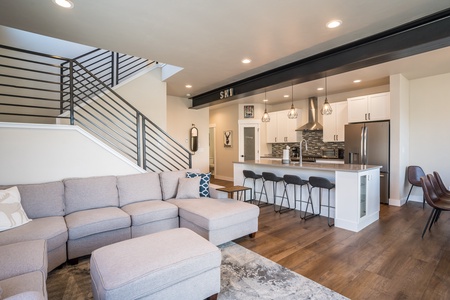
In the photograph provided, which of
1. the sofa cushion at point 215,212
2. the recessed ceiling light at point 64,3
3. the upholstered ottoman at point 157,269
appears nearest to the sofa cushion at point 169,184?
the sofa cushion at point 215,212

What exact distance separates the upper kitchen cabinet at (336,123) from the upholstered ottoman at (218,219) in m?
4.17

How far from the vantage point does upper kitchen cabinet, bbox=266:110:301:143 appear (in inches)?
285

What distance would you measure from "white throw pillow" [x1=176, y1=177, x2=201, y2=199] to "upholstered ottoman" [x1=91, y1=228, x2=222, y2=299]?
1477 millimetres

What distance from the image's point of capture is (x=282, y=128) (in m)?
7.49

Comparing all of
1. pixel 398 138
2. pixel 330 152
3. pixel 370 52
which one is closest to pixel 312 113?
pixel 330 152

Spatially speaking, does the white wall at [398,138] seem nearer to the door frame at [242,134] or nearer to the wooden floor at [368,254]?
the wooden floor at [368,254]

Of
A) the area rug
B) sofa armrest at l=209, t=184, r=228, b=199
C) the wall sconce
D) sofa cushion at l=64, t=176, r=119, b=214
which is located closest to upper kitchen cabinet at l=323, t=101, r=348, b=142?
the wall sconce

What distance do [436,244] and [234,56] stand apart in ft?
12.9

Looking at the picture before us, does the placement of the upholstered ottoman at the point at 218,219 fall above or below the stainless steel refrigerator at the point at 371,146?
below

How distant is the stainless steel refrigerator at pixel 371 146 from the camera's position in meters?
4.87

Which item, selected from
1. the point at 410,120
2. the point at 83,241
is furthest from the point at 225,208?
the point at 410,120

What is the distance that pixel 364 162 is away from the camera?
5.07 m

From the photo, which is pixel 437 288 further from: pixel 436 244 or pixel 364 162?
pixel 364 162

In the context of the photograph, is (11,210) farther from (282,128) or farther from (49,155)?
(282,128)
